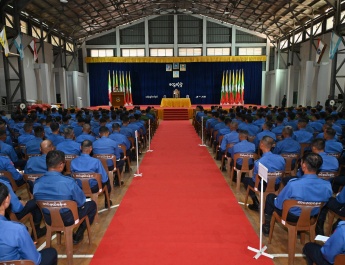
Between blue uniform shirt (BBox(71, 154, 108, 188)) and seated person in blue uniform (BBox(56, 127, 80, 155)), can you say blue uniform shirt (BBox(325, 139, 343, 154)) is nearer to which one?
blue uniform shirt (BBox(71, 154, 108, 188))

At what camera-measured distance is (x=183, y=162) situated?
789 centimetres

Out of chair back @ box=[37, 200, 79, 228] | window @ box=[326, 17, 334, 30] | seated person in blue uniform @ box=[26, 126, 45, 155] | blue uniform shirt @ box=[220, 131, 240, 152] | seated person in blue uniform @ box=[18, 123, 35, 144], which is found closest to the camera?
chair back @ box=[37, 200, 79, 228]

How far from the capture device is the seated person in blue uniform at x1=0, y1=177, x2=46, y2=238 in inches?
A: 121

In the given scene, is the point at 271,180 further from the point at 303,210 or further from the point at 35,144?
the point at 35,144

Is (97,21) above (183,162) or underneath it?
above

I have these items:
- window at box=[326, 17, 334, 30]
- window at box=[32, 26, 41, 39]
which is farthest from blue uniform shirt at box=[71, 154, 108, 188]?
window at box=[326, 17, 334, 30]

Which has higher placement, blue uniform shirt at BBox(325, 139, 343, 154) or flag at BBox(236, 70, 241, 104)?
flag at BBox(236, 70, 241, 104)

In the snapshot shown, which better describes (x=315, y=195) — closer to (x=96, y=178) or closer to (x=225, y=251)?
(x=225, y=251)

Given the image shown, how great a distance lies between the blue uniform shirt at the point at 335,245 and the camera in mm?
2102

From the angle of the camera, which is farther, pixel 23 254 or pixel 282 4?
pixel 282 4

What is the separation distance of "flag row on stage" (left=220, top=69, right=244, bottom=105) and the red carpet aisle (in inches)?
703

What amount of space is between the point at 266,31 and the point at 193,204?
21.8 meters

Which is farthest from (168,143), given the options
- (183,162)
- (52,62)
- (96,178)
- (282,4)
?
(52,62)

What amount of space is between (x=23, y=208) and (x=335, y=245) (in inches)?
122
